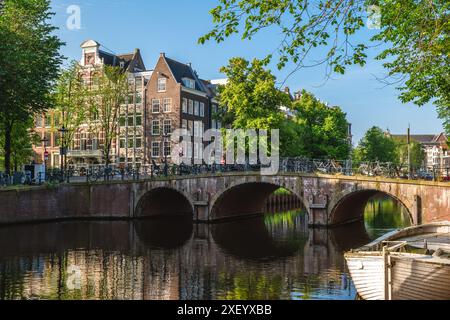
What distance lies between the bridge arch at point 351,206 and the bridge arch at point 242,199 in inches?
89.4

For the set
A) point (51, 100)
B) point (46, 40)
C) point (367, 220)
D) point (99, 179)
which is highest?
point (46, 40)

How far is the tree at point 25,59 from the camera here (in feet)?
97.7

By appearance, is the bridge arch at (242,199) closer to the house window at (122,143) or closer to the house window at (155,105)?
the house window at (155,105)

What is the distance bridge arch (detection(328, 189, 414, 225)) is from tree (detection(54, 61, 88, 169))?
82.4 ft

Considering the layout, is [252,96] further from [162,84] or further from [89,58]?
[89,58]

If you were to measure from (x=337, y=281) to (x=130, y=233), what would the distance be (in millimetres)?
16462

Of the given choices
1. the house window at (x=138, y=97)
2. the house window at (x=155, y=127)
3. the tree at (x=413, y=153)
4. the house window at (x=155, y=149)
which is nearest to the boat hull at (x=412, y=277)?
the house window at (x=155, y=149)

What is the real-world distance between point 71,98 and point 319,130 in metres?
23.4

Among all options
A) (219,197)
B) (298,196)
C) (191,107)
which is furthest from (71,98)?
(298,196)

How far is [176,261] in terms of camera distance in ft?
71.5

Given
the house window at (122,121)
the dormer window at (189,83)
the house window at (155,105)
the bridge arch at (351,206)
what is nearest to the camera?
the bridge arch at (351,206)

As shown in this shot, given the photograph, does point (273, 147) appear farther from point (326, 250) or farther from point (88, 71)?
point (88, 71)
